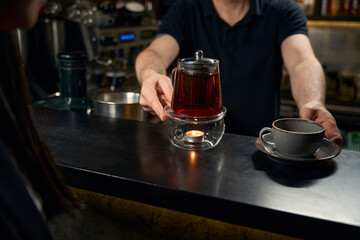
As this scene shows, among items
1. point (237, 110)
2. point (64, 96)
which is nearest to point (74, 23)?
point (64, 96)

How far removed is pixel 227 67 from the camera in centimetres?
205

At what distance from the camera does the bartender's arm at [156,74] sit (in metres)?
1.27

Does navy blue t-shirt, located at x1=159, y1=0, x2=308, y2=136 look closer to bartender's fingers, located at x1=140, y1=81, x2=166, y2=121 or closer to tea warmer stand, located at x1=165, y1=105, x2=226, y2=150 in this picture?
bartender's fingers, located at x1=140, y1=81, x2=166, y2=121

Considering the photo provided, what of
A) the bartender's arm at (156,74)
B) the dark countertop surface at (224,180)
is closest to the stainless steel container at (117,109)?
the bartender's arm at (156,74)

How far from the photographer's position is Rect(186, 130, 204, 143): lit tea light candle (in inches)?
45.5

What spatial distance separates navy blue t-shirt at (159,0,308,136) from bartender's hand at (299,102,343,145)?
2.47 ft

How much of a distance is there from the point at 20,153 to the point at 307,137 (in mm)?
693

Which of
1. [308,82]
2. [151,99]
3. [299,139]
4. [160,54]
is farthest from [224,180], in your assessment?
[160,54]

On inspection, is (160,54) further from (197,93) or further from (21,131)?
(21,131)

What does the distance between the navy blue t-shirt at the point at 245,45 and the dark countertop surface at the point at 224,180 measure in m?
0.87

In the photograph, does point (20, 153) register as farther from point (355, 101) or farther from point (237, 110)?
point (355, 101)

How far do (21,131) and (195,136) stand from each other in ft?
2.06

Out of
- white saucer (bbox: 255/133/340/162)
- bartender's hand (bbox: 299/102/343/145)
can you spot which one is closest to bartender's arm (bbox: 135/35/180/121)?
white saucer (bbox: 255/133/340/162)

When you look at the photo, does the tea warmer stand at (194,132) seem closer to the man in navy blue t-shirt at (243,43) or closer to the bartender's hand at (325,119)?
the bartender's hand at (325,119)
